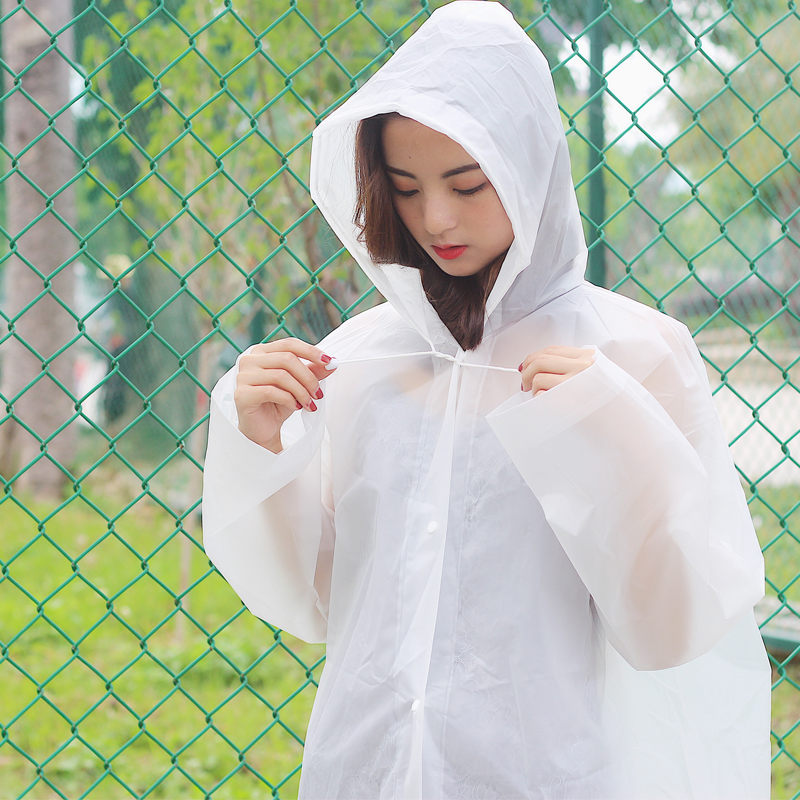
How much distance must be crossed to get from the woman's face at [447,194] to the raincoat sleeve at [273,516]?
31 cm

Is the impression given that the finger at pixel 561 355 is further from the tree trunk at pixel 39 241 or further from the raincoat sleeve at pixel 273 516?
the tree trunk at pixel 39 241

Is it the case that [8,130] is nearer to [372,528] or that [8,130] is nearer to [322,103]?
[322,103]

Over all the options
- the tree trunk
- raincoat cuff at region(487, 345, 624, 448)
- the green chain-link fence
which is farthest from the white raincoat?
the tree trunk

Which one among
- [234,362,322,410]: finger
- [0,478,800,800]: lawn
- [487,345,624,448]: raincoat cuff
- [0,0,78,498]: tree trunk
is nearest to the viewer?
[487,345,624,448]: raincoat cuff

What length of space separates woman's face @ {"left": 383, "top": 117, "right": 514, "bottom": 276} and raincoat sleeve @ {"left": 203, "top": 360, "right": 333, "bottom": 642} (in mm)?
310

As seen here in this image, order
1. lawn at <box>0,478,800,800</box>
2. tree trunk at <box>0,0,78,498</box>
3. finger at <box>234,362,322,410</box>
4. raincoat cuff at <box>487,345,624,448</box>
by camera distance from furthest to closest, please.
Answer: tree trunk at <box>0,0,78,498</box>, lawn at <box>0,478,800,800</box>, finger at <box>234,362,322,410</box>, raincoat cuff at <box>487,345,624,448</box>

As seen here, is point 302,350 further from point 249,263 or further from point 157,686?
point 157,686

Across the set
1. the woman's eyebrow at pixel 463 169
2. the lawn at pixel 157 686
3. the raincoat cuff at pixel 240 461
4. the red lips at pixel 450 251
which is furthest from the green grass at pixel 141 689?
the woman's eyebrow at pixel 463 169

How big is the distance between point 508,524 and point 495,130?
538 millimetres

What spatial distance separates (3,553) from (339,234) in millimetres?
4202

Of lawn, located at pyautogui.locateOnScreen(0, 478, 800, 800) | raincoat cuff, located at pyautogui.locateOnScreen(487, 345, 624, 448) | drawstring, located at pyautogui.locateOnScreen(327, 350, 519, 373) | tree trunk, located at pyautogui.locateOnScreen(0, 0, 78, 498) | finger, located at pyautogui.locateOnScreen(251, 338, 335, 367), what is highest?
tree trunk, located at pyautogui.locateOnScreen(0, 0, 78, 498)

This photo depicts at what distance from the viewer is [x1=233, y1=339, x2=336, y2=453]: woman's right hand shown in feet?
3.87

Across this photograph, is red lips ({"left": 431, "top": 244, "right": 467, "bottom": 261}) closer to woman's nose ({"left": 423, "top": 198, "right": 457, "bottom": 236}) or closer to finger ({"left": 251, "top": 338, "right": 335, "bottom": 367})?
woman's nose ({"left": 423, "top": 198, "right": 457, "bottom": 236})

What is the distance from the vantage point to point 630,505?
3.58 feet
